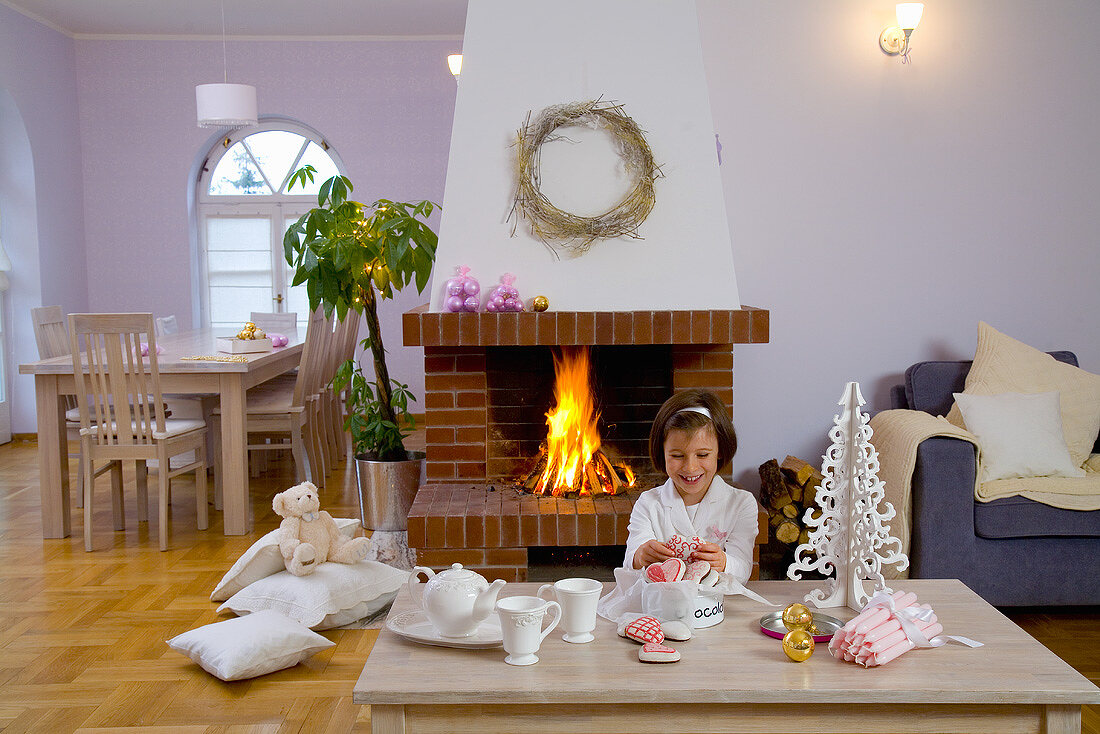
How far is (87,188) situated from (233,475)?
12.6 ft

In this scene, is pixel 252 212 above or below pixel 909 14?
below

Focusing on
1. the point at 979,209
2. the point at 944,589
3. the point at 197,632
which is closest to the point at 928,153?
the point at 979,209

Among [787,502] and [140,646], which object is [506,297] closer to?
[787,502]

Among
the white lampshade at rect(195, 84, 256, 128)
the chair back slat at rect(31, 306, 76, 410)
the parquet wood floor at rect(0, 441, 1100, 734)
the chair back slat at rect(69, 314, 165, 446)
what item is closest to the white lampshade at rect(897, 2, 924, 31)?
the parquet wood floor at rect(0, 441, 1100, 734)

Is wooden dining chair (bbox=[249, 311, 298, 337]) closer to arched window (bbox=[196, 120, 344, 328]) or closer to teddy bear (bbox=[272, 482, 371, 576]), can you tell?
arched window (bbox=[196, 120, 344, 328])

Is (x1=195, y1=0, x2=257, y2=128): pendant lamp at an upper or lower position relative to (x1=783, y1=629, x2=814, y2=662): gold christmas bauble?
upper

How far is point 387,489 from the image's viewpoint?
13.5ft

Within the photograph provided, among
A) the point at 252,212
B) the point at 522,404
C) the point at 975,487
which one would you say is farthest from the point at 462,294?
the point at 252,212

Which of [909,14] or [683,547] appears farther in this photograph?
[909,14]

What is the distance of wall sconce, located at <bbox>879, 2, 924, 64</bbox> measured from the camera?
11.6ft

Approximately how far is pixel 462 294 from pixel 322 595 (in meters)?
1.08

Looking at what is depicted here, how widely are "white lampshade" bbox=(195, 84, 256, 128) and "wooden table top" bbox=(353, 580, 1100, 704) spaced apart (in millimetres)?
4204

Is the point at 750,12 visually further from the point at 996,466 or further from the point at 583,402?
the point at 996,466

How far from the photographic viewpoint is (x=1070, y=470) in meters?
3.12
